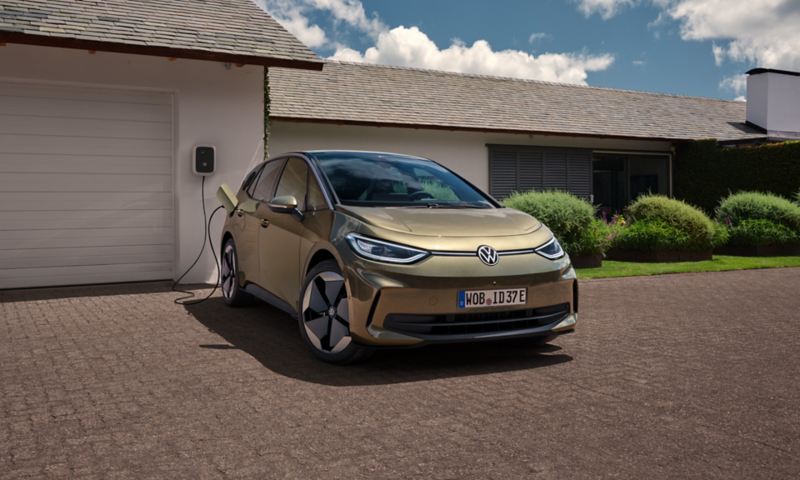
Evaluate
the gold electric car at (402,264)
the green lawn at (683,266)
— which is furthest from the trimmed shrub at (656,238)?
the gold electric car at (402,264)

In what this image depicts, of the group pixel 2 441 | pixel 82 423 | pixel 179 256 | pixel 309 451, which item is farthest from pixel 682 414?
pixel 179 256

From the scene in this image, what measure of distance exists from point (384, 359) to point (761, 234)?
1248 centimetres

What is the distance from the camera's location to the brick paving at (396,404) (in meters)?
3.33

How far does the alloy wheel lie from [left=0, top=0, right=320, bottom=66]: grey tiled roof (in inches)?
211

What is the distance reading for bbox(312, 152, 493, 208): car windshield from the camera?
234 inches

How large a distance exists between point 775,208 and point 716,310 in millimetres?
9129

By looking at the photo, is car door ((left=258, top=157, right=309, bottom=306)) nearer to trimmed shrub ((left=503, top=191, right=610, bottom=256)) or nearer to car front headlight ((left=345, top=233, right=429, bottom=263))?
car front headlight ((left=345, top=233, right=429, bottom=263))

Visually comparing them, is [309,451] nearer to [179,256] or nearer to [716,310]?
[716,310]

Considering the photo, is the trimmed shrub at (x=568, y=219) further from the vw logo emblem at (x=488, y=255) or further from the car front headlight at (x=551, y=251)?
the vw logo emblem at (x=488, y=255)

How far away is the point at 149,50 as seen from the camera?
925 centimetres

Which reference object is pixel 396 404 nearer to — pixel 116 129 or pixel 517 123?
pixel 116 129

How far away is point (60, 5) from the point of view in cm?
973

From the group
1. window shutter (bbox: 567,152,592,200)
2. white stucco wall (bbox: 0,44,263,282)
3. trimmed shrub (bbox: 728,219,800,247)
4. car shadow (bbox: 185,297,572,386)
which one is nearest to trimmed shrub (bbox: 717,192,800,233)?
trimmed shrub (bbox: 728,219,800,247)

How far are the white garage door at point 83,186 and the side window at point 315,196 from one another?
4564 millimetres
